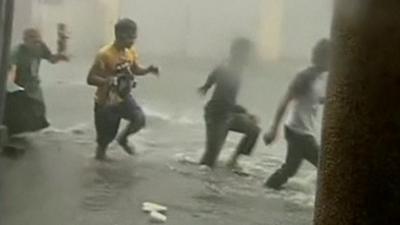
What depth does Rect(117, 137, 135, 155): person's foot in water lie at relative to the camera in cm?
86

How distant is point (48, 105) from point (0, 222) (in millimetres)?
142

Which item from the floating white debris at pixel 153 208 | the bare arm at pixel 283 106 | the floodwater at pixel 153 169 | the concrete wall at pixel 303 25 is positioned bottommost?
the floating white debris at pixel 153 208

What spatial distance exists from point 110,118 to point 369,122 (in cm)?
29

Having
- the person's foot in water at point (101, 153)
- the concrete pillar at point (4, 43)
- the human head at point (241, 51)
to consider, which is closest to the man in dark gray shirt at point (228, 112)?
the human head at point (241, 51)

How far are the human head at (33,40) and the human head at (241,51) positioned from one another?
216mm

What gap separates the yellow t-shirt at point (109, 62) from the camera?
0.85 metres

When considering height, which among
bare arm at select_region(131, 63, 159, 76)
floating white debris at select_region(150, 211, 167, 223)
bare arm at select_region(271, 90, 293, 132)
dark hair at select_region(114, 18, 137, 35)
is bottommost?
floating white debris at select_region(150, 211, 167, 223)

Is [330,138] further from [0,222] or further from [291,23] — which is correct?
[0,222]

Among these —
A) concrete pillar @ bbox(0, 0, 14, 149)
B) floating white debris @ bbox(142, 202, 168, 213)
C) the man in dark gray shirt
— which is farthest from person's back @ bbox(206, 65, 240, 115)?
concrete pillar @ bbox(0, 0, 14, 149)

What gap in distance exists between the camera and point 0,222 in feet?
2.95

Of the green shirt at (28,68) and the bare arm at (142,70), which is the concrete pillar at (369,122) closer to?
the bare arm at (142,70)

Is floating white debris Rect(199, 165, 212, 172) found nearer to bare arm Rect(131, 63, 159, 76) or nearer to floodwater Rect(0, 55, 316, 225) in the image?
floodwater Rect(0, 55, 316, 225)

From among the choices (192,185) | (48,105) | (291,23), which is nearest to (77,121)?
(48,105)

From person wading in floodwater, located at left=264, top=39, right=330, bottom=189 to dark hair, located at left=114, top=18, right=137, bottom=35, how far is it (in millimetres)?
171
